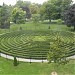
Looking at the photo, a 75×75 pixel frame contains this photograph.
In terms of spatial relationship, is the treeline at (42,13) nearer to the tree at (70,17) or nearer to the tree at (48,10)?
the tree at (48,10)

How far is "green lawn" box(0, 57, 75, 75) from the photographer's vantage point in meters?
32.0

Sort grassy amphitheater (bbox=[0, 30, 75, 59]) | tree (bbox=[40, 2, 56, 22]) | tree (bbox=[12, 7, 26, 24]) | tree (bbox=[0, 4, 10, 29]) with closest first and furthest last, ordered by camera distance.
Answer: grassy amphitheater (bbox=[0, 30, 75, 59])
tree (bbox=[0, 4, 10, 29])
tree (bbox=[12, 7, 26, 24])
tree (bbox=[40, 2, 56, 22])

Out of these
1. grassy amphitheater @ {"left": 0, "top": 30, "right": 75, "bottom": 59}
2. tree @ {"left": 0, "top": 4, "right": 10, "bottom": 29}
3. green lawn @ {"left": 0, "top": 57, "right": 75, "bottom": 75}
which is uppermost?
tree @ {"left": 0, "top": 4, "right": 10, "bottom": 29}

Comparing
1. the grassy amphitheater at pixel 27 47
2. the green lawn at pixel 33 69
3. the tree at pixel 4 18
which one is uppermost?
the tree at pixel 4 18

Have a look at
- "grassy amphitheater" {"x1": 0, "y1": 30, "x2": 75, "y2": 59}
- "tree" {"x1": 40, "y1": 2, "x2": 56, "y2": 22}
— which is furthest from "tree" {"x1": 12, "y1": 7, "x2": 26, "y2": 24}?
"grassy amphitheater" {"x1": 0, "y1": 30, "x2": 75, "y2": 59}

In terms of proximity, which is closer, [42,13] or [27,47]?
[27,47]

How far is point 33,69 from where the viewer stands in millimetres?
33406

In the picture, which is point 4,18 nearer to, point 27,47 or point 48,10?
point 48,10

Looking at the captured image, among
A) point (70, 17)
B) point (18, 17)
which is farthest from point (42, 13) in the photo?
point (70, 17)

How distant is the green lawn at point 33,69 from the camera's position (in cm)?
3203

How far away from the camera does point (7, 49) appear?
4247cm

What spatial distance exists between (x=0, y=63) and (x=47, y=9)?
4573 centimetres

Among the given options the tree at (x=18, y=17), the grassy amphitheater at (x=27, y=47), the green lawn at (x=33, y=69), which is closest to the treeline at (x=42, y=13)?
the tree at (x=18, y=17)

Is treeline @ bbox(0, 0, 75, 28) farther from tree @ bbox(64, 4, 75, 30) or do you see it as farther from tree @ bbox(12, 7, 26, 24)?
tree @ bbox(64, 4, 75, 30)
